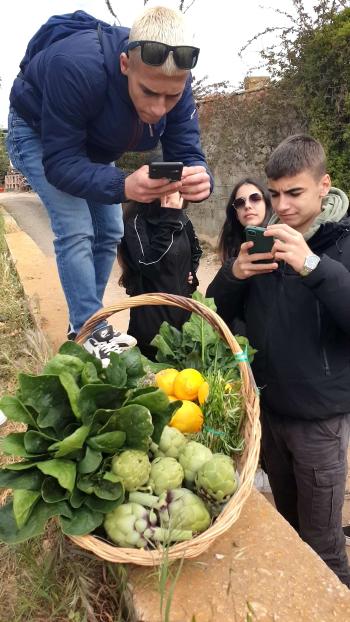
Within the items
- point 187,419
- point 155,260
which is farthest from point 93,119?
point 187,419

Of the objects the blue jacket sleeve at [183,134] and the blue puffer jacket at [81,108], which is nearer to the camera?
the blue puffer jacket at [81,108]

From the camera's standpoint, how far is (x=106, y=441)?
1.27m

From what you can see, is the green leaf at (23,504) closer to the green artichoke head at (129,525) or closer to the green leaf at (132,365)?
the green artichoke head at (129,525)

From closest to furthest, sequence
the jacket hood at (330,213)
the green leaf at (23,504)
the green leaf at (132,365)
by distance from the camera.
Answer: the green leaf at (23,504)
the green leaf at (132,365)
the jacket hood at (330,213)

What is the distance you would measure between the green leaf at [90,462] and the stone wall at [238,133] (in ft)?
25.8

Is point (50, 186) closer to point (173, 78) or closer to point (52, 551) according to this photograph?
point (173, 78)

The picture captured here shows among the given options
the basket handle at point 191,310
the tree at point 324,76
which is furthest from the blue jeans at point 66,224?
the tree at point 324,76

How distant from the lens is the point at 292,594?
1308 mm

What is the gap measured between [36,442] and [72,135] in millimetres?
1445

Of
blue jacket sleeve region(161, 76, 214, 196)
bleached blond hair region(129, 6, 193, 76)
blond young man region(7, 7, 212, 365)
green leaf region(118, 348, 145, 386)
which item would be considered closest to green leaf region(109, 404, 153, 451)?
green leaf region(118, 348, 145, 386)

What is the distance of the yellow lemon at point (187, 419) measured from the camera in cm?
162

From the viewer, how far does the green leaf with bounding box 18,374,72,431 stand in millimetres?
1318

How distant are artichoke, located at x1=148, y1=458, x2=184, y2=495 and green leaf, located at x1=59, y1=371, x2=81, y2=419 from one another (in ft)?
0.79

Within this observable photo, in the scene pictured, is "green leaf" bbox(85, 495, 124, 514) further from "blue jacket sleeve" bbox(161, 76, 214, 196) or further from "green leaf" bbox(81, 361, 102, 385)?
"blue jacket sleeve" bbox(161, 76, 214, 196)
